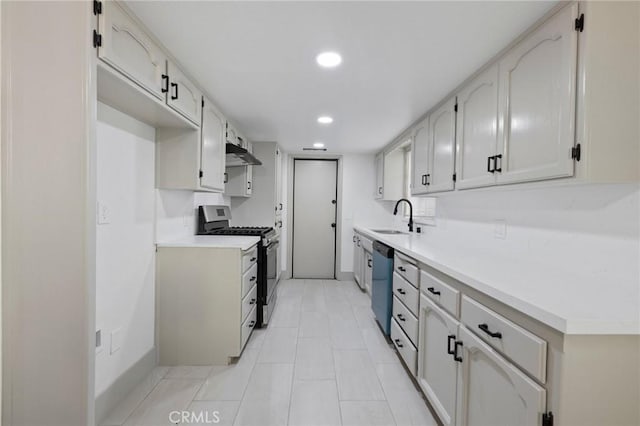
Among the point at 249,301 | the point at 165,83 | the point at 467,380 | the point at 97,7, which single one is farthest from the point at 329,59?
the point at 249,301

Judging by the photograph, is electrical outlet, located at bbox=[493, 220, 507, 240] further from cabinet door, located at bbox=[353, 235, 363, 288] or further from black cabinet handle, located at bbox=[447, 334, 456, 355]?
cabinet door, located at bbox=[353, 235, 363, 288]

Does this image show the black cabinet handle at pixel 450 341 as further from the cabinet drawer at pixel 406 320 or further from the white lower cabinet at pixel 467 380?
the cabinet drawer at pixel 406 320

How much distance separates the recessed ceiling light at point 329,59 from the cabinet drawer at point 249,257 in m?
1.45

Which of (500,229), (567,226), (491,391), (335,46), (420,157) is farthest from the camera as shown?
(420,157)

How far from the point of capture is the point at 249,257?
2.57 meters

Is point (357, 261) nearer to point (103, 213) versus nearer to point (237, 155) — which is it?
point (237, 155)

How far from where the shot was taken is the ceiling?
4.36 ft

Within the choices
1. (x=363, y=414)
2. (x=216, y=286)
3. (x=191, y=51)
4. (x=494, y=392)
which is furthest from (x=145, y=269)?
(x=494, y=392)

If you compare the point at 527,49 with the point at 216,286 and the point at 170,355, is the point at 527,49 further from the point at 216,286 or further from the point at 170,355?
the point at 170,355

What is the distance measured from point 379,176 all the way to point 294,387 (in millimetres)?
3329

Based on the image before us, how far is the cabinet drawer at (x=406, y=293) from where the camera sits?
2037 mm

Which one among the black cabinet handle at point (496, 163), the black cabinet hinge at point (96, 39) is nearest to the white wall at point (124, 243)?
the black cabinet hinge at point (96, 39)

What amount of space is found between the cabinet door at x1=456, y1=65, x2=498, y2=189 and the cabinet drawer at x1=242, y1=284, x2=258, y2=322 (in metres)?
1.85

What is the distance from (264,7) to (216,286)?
1.82 metres
